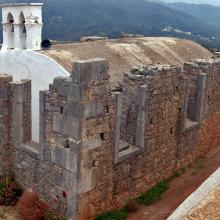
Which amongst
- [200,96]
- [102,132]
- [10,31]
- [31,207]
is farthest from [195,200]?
[10,31]

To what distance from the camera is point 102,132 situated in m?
11.3

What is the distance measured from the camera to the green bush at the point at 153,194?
13008mm

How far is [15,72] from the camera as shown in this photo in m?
17.4

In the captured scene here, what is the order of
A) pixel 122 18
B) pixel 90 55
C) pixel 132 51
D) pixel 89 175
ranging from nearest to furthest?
pixel 89 175 → pixel 90 55 → pixel 132 51 → pixel 122 18

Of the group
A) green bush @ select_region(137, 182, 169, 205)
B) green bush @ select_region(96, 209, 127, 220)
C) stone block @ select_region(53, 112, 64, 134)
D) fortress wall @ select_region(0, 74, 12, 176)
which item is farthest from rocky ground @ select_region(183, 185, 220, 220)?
fortress wall @ select_region(0, 74, 12, 176)

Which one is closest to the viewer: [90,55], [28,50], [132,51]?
[28,50]

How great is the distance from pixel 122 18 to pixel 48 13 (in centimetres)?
2259

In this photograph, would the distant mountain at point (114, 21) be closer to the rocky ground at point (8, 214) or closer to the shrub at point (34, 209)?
the rocky ground at point (8, 214)

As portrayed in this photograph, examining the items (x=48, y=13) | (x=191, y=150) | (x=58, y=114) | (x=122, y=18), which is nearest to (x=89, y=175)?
(x=58, y=114)

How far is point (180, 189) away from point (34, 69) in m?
7.12

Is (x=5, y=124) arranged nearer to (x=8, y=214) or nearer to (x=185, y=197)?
(x=8, y=214)

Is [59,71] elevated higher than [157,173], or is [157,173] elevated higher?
[59,71]

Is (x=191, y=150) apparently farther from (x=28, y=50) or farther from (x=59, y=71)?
(x=28, y=50)

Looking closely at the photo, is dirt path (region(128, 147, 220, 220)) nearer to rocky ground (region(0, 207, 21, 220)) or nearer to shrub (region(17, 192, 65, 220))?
shrub (region(17, 192, 65, 220))
